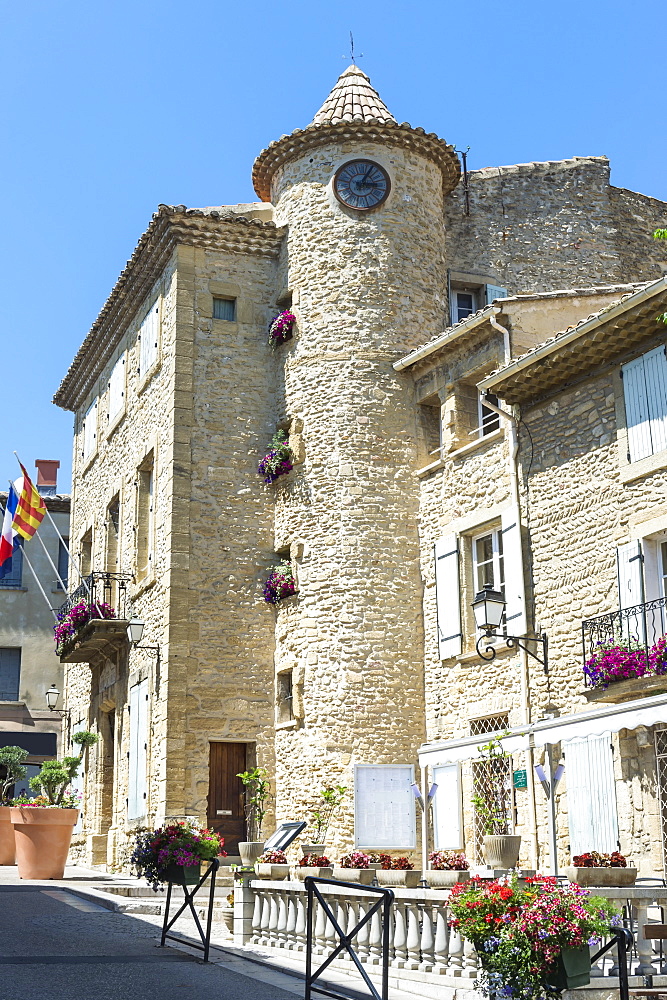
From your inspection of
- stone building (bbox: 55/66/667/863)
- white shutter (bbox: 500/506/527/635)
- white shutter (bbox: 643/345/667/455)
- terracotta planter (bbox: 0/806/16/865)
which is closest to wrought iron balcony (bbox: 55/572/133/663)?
stone building (bbox: 55/66/667/863)

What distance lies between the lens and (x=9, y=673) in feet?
108

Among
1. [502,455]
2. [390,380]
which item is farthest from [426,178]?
[502,455]

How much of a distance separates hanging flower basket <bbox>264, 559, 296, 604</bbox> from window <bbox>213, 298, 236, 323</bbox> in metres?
4.35

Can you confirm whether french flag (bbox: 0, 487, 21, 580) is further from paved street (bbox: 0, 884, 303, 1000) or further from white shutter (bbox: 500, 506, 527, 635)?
white shutter (bbox: 500, 506, 527, 635)

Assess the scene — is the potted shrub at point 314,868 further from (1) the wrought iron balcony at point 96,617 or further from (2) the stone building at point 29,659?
(2) the stone building at point 29,659

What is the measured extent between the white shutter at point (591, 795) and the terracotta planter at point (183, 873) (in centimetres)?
460

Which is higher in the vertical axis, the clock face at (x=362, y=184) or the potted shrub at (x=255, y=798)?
the clock face at (x=362, y=184)

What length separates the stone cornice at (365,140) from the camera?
19688 mm

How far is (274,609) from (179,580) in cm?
158

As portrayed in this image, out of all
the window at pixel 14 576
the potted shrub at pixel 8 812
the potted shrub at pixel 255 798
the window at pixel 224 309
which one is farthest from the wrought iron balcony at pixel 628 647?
the window at pixel 14 576

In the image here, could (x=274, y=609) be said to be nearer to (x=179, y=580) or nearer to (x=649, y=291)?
(x=179, y=580)

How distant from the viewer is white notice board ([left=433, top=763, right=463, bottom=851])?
16.1 meters

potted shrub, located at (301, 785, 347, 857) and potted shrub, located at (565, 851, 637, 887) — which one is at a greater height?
potted shrub, located at (301, 785, 347, 857)

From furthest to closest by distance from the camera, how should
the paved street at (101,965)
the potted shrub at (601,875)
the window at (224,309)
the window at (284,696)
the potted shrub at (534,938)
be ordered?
the window at (224,309) < the window at (284,696) < the potted shrub at (601,875) < the paved street at (101,965) < the potted shrub at (534,938)
